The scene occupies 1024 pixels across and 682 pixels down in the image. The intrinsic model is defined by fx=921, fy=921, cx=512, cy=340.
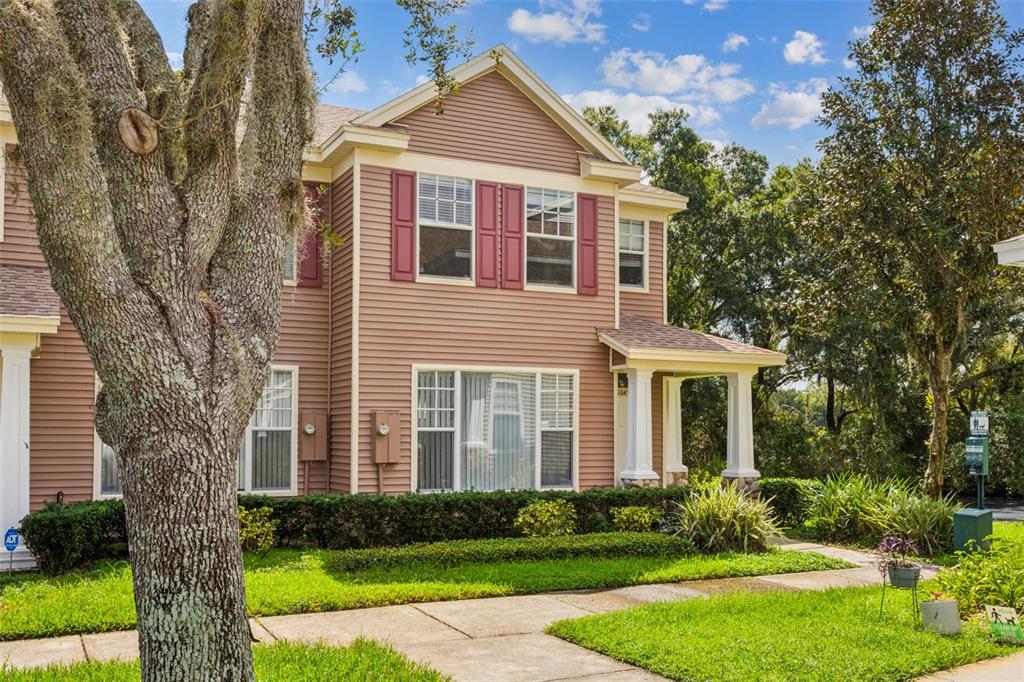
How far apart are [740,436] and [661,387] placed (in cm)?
186

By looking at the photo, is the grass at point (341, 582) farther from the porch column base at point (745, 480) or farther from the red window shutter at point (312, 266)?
the red window shutter at point (312, 266)

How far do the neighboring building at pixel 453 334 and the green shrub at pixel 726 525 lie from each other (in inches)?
66.9

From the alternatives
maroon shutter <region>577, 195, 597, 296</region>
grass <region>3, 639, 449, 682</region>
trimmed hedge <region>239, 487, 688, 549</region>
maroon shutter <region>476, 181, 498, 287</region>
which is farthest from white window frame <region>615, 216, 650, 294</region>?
grass <region>3, 639, 449, 682</region>

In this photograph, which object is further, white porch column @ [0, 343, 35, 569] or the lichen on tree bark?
white porch column @ [0, 343, 35, 569]

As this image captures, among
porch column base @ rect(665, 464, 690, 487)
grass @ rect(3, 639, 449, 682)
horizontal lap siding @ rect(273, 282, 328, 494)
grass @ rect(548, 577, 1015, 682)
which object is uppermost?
horizontal lap siding @ rect(273, 282, 328, 494)

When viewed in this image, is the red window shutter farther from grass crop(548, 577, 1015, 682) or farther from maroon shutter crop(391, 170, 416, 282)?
grass crop(548, 577, 1015, 682)

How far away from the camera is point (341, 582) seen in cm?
977

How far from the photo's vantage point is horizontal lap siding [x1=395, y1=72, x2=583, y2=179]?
13.9 metres

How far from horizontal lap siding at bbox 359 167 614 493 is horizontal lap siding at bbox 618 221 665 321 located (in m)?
1.71

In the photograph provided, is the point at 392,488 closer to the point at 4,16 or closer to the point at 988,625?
the point at 988,625

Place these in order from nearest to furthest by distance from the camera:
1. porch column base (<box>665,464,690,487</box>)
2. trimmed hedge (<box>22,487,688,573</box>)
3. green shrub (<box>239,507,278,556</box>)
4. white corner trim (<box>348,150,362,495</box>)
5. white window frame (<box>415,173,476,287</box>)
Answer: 1. trimmed hedge (<box>22,487,688,573</box>)
2. green shrub (<box>239,507,278,556</box>)
3. white corner trim (<box>348,150,362,495</box>)
4. white window frame (<box>415,173,476,287</box>)
5. porch column base (<box>665,464,690,487</box>)

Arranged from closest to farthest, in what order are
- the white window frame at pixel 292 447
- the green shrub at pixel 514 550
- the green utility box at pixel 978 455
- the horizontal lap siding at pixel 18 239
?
the green shrub at pixel 514 550 → the green utility box at pixel 978 455 → the horizontal lap siding at pixel 18 239 → the white window frame at pixel 292 447

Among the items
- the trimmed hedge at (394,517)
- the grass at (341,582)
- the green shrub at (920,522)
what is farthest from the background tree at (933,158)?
the trimmed hedge at (394,517)

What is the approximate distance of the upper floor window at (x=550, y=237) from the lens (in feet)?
47.6
